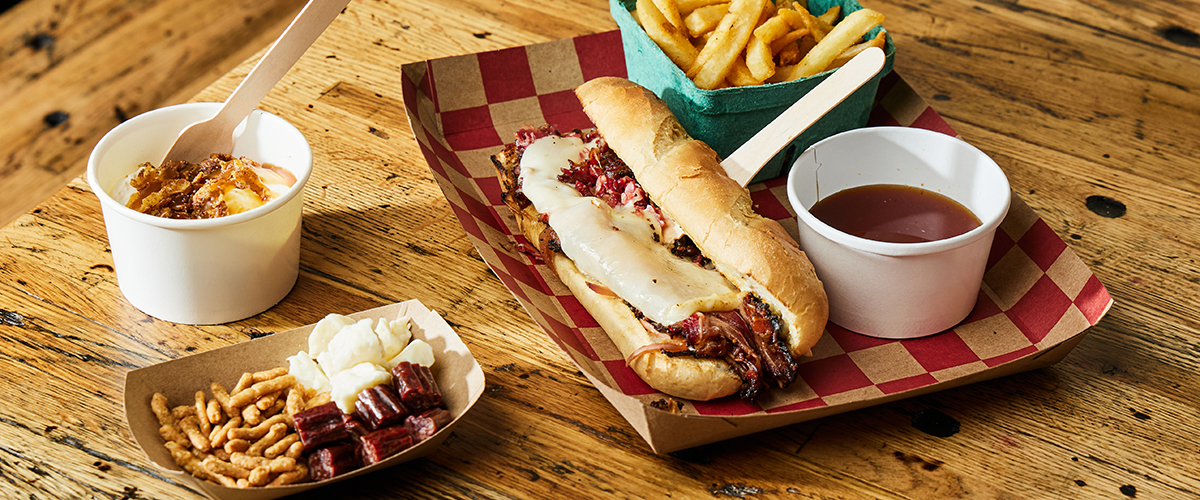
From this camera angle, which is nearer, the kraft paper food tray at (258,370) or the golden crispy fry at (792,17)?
the kraft paper food tray at (258,370)

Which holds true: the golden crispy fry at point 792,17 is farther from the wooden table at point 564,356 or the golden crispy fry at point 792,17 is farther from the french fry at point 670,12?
the wooden table at point 564,356

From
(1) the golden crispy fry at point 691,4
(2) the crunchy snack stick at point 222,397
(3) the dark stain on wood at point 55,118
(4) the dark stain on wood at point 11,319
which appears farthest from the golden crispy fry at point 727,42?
(3) the dark stain on wood at point 55,118

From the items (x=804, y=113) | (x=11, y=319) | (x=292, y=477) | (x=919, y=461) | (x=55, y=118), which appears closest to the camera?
(x=292, y=477)

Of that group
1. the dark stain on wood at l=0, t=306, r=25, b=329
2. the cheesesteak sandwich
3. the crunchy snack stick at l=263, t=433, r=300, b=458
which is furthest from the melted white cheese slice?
the dark stain on wood at l=0, t=306, r=25, b=329

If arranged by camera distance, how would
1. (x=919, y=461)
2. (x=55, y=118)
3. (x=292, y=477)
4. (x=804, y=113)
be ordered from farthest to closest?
(x=55, y=118)
(x=804, y=113)
(x=919, y=461)
(x=292, y=477)

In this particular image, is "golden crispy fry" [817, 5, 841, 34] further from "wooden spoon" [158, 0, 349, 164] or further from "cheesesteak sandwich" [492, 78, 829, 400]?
"wooden spoon" [158, 0, 349, 164]

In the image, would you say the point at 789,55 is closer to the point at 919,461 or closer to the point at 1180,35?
the point at 919,461

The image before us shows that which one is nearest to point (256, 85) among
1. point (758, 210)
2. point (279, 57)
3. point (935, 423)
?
point (279, 57)
